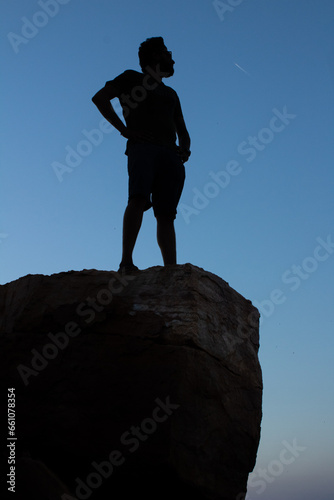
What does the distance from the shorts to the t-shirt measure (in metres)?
0.13

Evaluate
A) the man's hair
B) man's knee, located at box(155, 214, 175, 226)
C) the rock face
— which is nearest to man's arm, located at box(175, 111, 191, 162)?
the man's hair

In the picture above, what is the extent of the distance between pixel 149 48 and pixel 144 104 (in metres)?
0.50

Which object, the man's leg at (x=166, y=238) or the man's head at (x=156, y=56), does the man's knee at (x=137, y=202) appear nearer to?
the man's leg at (x=166, y=238)

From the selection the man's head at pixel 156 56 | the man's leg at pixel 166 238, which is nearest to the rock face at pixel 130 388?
the man's leg at pixel 166 238

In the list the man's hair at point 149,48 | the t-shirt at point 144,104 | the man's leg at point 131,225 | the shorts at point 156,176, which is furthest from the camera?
the man's hair at point 149,48

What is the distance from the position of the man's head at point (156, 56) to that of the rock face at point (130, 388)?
6.06ft

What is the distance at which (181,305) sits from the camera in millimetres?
3959

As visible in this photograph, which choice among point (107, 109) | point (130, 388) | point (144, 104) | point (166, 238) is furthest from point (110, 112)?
point (130, 388)

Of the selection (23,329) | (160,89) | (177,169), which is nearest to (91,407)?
(23,329)

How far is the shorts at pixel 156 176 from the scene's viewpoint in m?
4.72

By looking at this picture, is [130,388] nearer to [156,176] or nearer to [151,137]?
[156,176]

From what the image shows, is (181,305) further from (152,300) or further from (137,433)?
(137,433)

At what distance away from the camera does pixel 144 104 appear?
4.96 metres

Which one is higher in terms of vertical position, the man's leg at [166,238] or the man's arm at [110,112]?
the man's arm at [110,112]
